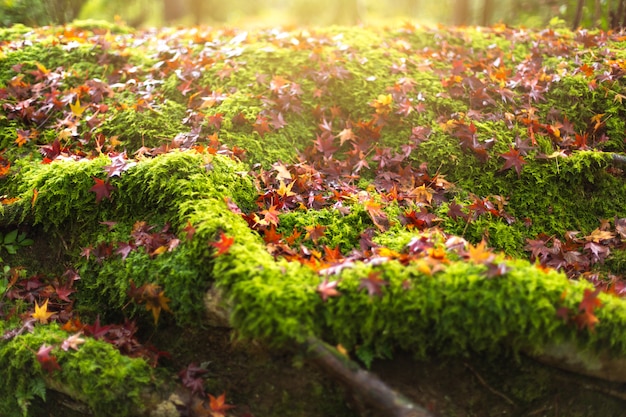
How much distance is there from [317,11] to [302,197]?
18.7 metres

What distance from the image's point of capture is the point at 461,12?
10305 millimetres

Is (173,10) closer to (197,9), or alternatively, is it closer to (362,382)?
(197,9)

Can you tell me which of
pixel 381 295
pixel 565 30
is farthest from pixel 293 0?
pixel 381 295

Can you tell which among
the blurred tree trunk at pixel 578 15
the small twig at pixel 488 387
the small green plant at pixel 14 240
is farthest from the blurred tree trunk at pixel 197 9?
the small twig at pixel 488 387

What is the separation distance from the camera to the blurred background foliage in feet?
23.7

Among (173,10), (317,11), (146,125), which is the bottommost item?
(146,125)

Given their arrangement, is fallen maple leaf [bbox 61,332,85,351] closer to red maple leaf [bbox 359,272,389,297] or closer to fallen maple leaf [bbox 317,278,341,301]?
fallen maple leaf [bbox 317,278,341,301]

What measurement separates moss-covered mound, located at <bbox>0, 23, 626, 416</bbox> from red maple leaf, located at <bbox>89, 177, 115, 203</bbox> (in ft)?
0.09

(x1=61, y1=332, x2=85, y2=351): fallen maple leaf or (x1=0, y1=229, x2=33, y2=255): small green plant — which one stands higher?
(x1=0, y1=229, x2=33, y2=255): small green plant

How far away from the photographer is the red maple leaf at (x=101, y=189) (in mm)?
3463

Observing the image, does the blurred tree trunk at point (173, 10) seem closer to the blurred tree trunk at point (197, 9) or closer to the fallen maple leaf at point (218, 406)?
the blurred tree trunk at point (197, 9)

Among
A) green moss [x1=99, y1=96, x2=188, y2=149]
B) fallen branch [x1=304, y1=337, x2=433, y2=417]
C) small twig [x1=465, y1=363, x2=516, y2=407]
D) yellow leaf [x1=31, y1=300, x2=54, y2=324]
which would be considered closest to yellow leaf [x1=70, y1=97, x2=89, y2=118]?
green moss [x1=99, y1=96, x2=188, y2=149]

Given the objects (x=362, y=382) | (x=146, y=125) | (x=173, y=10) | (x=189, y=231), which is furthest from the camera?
(x=173, y=10)

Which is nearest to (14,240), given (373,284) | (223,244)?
(223,244)
